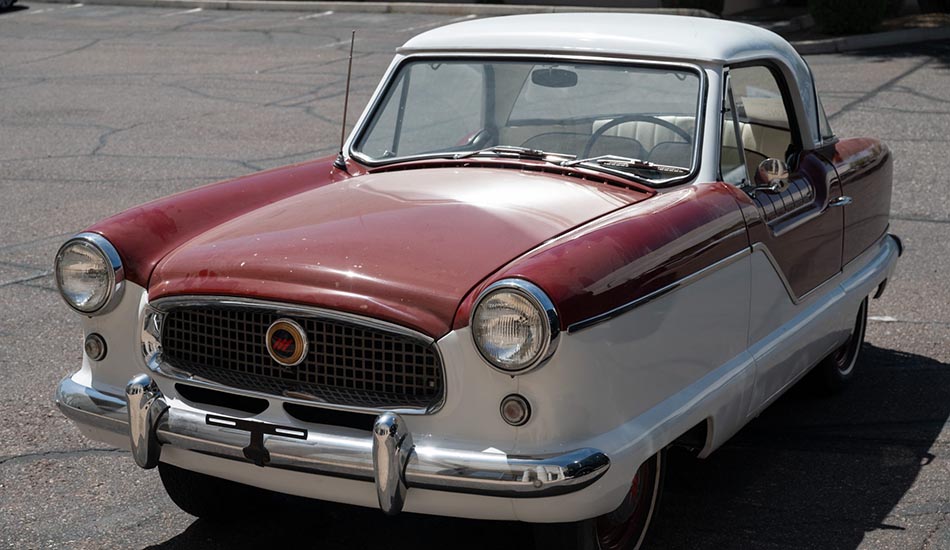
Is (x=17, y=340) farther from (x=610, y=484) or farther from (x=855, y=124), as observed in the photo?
(x=855, y=124)

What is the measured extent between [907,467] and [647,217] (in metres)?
1.66

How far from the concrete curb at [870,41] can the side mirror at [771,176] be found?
12859 mm

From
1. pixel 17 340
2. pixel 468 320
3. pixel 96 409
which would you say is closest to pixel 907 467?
pixel 468 320

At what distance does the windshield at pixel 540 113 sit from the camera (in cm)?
451

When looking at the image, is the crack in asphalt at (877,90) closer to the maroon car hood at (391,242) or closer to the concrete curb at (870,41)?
the concrete curb at (870,41)

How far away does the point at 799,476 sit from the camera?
458 cm

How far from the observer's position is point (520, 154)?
4.59 meters

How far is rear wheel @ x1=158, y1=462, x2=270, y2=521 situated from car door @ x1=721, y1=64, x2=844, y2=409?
1829mm

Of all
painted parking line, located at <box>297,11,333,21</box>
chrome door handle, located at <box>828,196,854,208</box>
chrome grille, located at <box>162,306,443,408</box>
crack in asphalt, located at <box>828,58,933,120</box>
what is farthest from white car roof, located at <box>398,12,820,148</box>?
painted parking line, located at <box>297,11,333,21</box>

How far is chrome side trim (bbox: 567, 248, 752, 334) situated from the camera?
10.9 feet

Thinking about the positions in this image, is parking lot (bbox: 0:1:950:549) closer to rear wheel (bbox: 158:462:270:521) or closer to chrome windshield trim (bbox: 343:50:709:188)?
rear wheel (bbox: 158:462:270:521)

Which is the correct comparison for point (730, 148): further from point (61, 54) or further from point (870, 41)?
point (61, 54)

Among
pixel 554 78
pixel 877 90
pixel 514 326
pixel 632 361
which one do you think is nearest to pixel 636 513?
pixel 632 361

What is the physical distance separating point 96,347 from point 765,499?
2.36 meters
